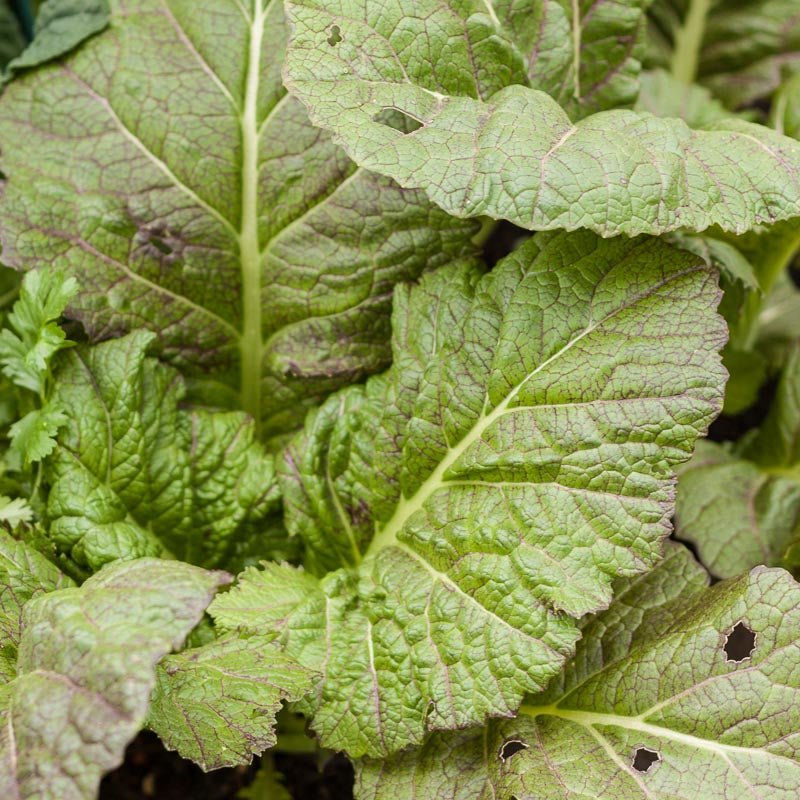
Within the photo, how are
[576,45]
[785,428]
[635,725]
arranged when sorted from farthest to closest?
[785,428] < [576,45] < [635,725]

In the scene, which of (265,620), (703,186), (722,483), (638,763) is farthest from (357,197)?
(638,763)

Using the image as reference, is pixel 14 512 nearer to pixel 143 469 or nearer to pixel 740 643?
pixel 143 469

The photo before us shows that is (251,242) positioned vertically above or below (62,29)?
below

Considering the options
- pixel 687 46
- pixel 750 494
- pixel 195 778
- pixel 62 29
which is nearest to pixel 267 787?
pixel 195 778

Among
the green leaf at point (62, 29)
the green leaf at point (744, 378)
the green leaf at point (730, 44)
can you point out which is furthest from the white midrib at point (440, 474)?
the green leaf at point (730, 44)

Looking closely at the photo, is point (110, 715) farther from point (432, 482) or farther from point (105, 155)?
point (105, 155)

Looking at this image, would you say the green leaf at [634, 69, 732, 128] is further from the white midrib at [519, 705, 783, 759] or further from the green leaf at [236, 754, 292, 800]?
the green leaf at [236, 754, 292, 800]

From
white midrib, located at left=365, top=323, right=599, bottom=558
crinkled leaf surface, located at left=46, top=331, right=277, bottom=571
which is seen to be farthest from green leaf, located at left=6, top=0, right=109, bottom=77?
white midrib, located at left=365, top=323, right=599, bottom=558
